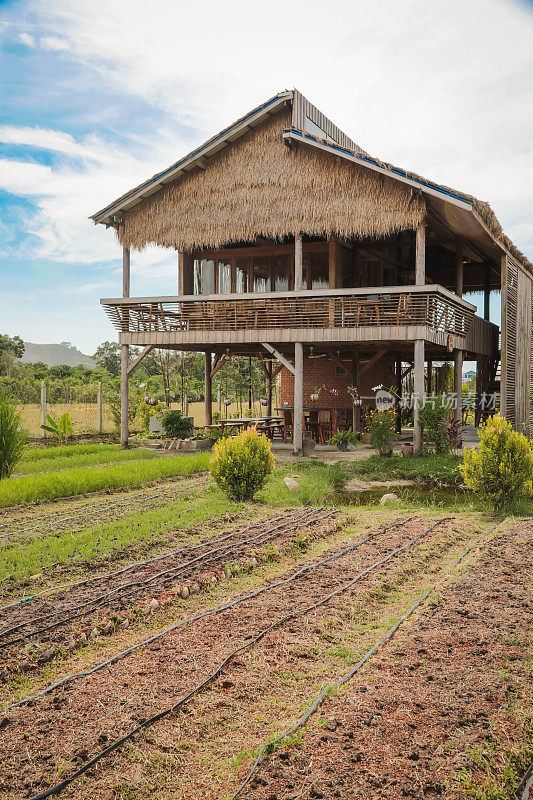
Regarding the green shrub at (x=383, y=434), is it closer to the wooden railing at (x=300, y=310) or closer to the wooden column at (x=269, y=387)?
the wooden railing at (x=300, y=310)

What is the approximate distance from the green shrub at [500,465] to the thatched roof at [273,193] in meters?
6.58

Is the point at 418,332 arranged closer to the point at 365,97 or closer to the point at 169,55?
the point at 365,97

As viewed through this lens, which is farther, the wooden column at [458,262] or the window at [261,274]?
the window at [261,274]

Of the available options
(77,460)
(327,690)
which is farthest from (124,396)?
(327,690)

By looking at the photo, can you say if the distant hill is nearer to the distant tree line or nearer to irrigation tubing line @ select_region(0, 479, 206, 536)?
the distant tree line

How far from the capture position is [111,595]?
541 centimetres

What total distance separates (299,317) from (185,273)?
4539mm

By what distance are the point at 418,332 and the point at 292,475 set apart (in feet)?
15.8

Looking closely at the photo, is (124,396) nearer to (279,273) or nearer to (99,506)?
(279,273)

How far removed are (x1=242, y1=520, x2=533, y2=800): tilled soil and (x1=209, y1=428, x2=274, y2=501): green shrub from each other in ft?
16.1

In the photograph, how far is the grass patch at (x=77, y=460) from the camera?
13.2 metres

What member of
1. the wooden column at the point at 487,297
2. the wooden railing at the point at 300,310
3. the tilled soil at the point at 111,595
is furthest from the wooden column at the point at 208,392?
the tilled soil at the point at 111,595

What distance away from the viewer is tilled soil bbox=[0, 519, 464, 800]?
3.03m

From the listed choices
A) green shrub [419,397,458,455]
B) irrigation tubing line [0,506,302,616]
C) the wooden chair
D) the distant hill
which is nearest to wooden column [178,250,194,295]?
the wooden chair
